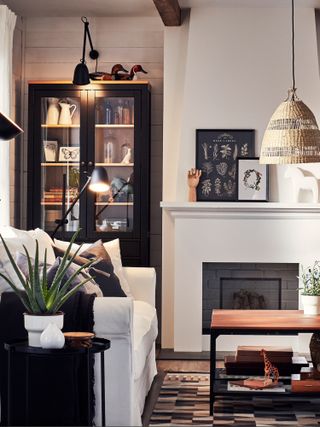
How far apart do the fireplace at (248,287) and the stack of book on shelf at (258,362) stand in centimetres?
178

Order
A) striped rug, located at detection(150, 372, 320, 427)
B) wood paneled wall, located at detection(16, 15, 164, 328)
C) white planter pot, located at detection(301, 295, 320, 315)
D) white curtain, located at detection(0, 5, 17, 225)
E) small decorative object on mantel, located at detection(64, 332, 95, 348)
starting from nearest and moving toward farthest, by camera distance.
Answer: small decorative object on mantel, located at detection(64, 332, 95, 348), striped rug, located at detection(150, 372, 320, 427), white planter pot, located at detection(301, 295, 320, 315), white curtain, located at detection(0, 5, 17, 225), wood paneled wall, located at detection(16, 15, 164, 328)

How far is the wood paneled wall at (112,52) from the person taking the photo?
7.62 meters

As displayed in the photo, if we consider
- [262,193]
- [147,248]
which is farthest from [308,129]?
[147,248]

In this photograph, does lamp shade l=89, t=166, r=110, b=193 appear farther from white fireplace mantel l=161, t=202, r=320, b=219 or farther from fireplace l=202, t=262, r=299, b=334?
fireplace l=202, t=262, r=299, b=334

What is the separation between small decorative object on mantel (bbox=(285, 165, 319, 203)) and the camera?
7.04m

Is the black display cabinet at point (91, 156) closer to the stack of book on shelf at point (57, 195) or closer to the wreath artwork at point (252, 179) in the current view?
the stack of book on shelf at point (57, 195)

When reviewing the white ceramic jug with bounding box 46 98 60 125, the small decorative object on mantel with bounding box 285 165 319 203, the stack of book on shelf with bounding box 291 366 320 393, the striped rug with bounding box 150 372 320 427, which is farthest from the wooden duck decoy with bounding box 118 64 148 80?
the stack of book on shelf with bounding box 291 366 320 393

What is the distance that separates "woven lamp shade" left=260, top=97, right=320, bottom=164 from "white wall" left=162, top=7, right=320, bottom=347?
2.06 m

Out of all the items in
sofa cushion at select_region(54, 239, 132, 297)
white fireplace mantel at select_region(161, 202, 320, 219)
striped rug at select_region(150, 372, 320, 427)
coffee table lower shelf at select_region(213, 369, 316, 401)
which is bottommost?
striped rug at select_region(150, 372, 320, 427)

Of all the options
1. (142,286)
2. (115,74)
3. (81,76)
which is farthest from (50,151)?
(142,286)

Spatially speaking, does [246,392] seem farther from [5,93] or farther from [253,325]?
[5,93]

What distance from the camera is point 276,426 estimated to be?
4695mm

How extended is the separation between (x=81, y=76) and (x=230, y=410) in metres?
3.21

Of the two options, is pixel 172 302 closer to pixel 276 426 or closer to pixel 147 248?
pixel 147 248
